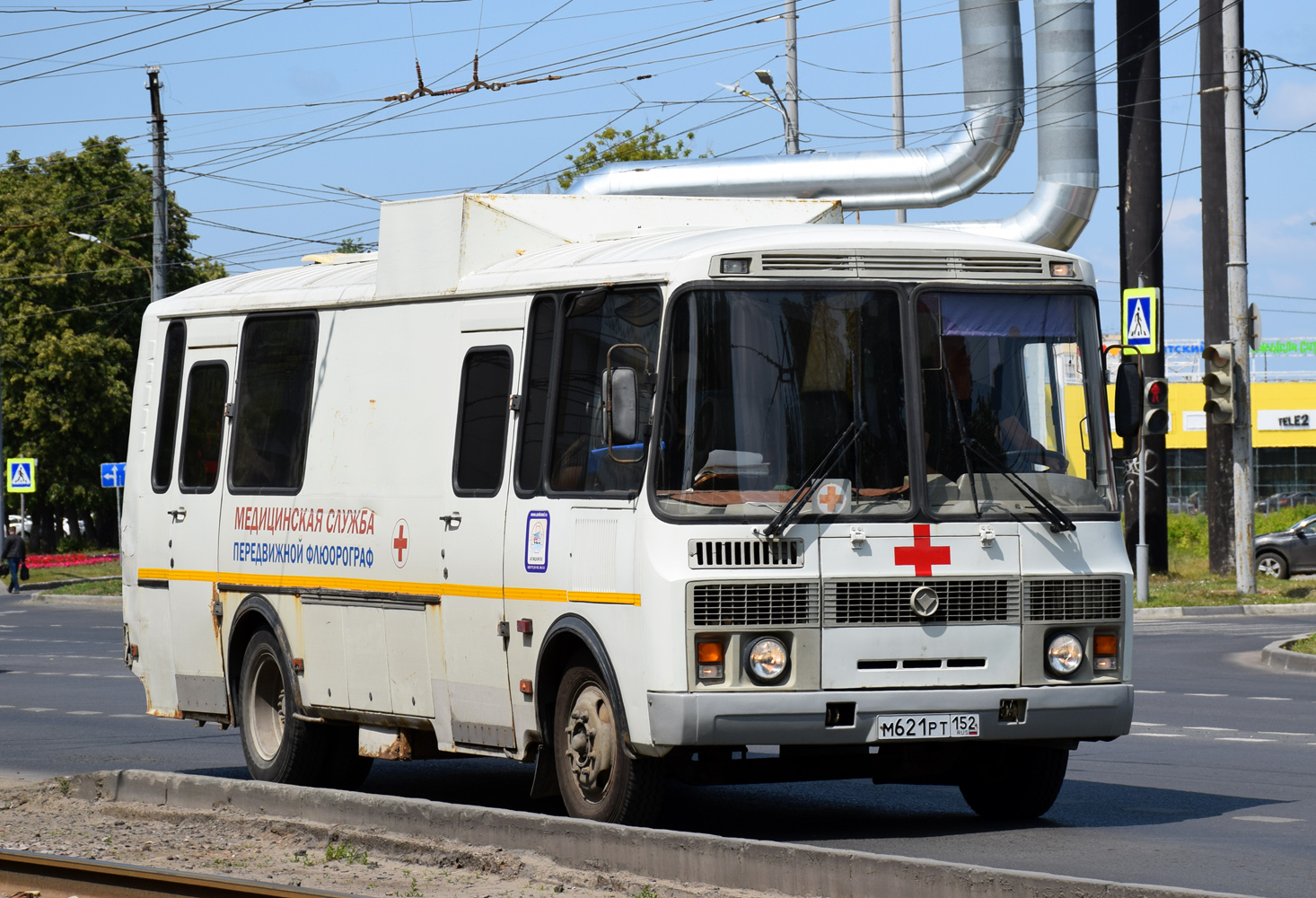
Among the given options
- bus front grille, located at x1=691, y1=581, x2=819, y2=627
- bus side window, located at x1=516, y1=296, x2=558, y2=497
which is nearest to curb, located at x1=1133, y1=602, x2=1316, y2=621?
bus side window, located at x1=516, y1=296, x2=558, y2=497

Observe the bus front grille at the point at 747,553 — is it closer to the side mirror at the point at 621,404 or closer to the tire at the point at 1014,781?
the side mirror at the point at 621,404

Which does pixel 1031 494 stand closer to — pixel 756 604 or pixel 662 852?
pixel 756 604

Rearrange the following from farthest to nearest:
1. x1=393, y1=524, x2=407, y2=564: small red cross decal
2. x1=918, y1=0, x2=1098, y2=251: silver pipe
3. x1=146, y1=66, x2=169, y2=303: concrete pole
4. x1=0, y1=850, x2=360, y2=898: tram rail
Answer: x1=146, y1=66, x2=169, y2=303: concrete pole
x1=918, y1=0, x2=1098, y2=251: silver pipe
x1=393, y1=524, x2=407, y2=564: small red cross decal
x1=0, y1=850, x2=360, y2=898: tram rail

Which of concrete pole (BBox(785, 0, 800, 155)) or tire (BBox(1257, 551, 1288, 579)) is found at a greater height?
concrete pole (BBox(785, 0, 800, 155))

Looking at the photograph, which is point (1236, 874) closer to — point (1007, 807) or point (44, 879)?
point (1007, 807)

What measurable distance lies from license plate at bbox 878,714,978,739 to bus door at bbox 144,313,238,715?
5.05 meters

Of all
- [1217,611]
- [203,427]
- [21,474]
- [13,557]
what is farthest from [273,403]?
[21,474]

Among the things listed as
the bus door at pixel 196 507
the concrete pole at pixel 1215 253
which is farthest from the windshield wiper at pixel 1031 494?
the concrete pole at pixel 1215 253

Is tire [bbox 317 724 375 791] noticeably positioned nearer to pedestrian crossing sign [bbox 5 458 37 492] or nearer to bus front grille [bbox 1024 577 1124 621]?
bus front grille [bbox 1024 577 1124 621]

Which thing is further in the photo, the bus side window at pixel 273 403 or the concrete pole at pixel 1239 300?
the concrete pole at pixel 1239 300

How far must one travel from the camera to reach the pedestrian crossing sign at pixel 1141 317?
2964 cm

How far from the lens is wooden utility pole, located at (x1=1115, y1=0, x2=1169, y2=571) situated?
3528cm

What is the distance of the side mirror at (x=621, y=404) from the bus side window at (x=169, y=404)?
197 inches

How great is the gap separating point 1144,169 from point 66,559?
39111 millimetres
